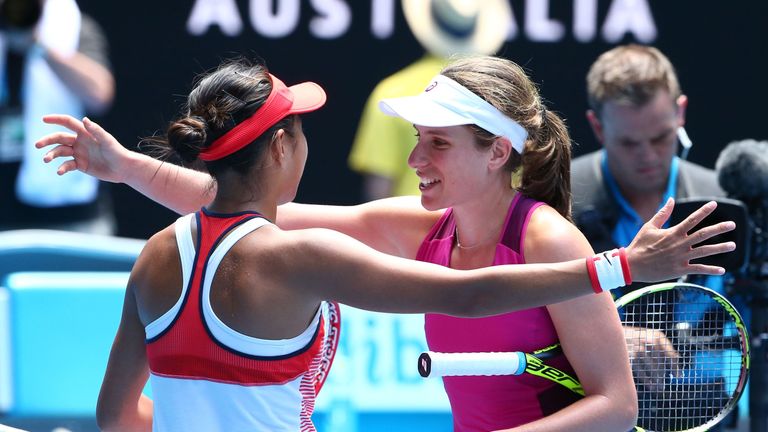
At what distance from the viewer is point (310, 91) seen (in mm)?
2516

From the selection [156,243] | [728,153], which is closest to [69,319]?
[728,153]

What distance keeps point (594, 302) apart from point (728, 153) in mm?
1907

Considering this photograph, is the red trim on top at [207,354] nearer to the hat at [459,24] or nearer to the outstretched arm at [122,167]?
the outstretched arm at [122,167]

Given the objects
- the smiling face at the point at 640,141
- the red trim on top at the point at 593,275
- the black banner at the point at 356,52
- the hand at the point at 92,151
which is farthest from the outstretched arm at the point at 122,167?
the black banner at the point at 356,52

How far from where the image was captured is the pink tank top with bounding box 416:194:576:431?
8.63ft

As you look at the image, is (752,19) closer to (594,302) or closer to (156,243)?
(594,302)

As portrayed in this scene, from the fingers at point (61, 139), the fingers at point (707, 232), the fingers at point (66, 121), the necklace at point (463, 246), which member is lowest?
the necklace at point (463, 246)

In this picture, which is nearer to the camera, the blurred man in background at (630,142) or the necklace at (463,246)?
the necklace at (463,246)

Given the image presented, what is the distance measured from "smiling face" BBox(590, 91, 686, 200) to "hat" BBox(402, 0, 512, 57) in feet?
4.16

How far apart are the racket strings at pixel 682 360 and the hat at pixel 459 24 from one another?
9.35 ft

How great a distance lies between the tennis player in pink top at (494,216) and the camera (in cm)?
255

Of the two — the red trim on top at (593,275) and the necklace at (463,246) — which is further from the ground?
the red trim on top at (593,275)

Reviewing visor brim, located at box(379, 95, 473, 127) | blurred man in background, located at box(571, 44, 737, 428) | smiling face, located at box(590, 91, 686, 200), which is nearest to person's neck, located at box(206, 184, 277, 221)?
visor brim, located at box(379, 95, 473, 127)

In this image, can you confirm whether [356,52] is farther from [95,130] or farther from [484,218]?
[484,218]
